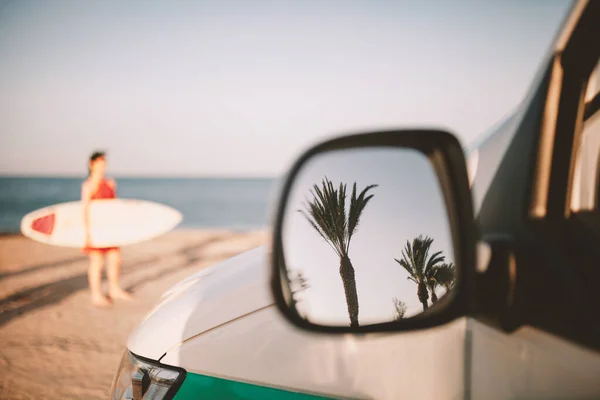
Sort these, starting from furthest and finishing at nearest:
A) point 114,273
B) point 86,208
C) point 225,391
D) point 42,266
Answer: point 42,266
point 114,273
point 86,208
point 225,391

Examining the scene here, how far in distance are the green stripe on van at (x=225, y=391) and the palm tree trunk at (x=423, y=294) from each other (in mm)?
411

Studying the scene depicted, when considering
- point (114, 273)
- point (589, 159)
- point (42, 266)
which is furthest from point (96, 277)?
point (589, 159)

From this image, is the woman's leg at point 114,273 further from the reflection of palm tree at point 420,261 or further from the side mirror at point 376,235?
the reflection of palm tree at point 420,261

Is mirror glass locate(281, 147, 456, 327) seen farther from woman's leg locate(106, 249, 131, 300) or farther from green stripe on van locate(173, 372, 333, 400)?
woman's leg locate(106, 249, 131, 300)

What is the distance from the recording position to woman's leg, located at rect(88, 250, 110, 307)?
5277 mm

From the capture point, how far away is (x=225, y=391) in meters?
1.07

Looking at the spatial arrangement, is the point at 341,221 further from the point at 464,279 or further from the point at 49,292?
the point at 49,292

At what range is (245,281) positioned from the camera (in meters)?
1.38

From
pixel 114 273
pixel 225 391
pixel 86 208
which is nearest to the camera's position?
pixel 225 391

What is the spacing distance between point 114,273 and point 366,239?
5904 millimetres

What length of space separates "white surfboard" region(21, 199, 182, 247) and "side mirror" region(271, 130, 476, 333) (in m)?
5.22

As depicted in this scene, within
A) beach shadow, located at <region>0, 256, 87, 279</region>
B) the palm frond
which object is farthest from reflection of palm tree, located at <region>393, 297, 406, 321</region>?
beach shadow, located at <region>0, 256, 87, 279</region>

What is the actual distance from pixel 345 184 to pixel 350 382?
1.81ft

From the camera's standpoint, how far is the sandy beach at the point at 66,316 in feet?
11.3
